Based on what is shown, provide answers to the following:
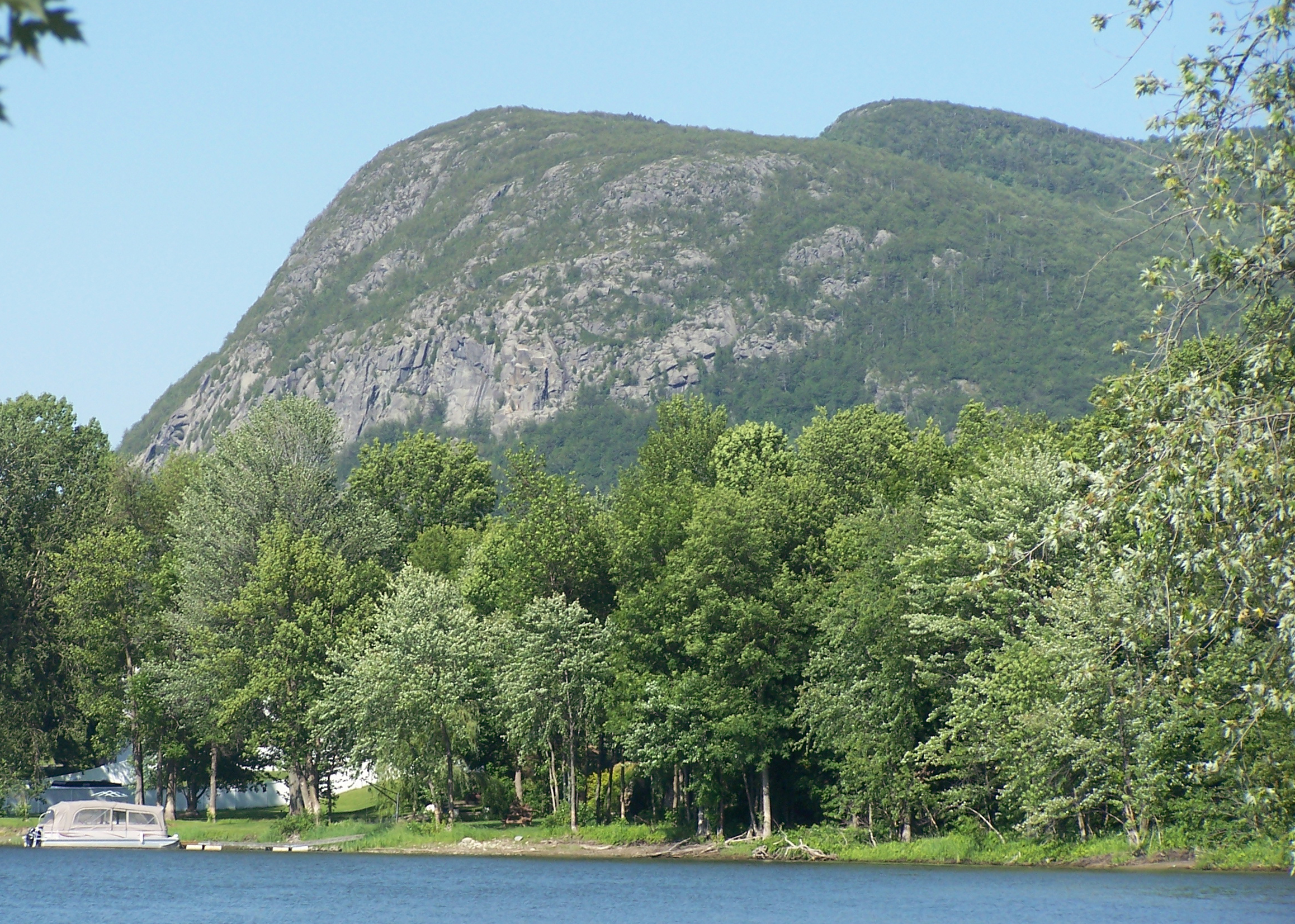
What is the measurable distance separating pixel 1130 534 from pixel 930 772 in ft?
42.0

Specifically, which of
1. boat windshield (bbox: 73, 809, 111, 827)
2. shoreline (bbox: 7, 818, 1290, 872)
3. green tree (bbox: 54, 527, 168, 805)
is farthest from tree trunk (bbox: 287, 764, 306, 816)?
boat windshield (bbox: 73, 809, 111, 827)

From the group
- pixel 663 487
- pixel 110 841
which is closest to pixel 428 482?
pixel 663 487

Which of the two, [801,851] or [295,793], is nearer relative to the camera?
[801,851]

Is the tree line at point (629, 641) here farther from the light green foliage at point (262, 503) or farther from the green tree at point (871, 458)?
the green tree at point (871, 458)

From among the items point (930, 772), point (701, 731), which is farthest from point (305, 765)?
point (930, 772)

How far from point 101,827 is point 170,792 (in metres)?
10.5

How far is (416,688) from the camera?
2276 inches

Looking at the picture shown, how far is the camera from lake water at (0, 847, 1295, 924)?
34.6 m

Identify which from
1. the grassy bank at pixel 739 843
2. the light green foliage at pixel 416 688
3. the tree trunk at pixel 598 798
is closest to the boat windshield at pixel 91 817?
the grassy bank at pixel 739 843

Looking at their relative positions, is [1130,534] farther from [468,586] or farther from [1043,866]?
[468,586]

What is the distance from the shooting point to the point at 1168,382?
15.7 meters

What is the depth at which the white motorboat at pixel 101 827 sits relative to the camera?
2361 inches

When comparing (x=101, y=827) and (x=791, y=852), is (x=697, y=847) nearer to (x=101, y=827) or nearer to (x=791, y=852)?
(x=791, y=852)

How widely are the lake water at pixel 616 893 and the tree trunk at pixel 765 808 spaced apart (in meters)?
3.07
